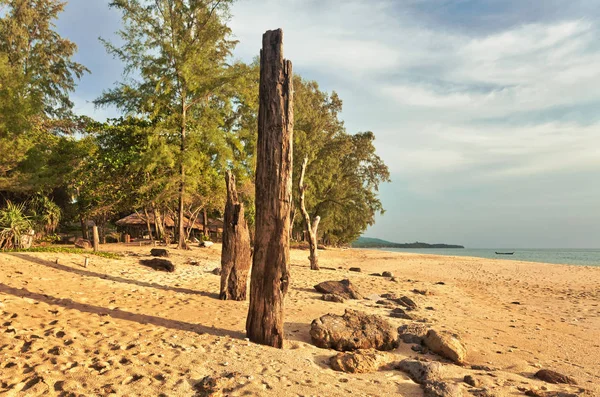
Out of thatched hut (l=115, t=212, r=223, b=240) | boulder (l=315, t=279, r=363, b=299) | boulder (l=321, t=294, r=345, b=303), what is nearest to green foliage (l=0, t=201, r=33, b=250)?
thatched hut (l=115, t=212, r=223, b=240)

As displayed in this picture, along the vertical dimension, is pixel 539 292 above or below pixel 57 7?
below

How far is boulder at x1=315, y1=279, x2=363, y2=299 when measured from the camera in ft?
34.2

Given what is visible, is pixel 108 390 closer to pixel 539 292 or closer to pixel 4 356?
pixel 4 356

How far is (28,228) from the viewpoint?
50.8 feet

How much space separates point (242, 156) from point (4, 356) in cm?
2183

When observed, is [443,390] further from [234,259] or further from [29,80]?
[29,80]

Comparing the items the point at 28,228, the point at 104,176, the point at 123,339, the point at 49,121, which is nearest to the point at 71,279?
the point at 123,339

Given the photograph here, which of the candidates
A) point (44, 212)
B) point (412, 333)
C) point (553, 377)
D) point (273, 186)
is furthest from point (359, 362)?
point (44, 212)

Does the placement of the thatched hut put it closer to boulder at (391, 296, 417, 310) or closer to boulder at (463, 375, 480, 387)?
boulder at (391, 296, 417, 310)

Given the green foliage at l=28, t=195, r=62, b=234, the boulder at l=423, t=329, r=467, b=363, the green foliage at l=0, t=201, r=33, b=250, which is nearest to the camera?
the boulder at l=423, t=329, r=467, b=363

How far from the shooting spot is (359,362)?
489cm

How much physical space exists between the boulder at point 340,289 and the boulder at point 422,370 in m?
5.37

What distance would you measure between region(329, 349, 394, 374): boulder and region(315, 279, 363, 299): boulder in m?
5.12

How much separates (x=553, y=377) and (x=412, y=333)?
219 centimetres
